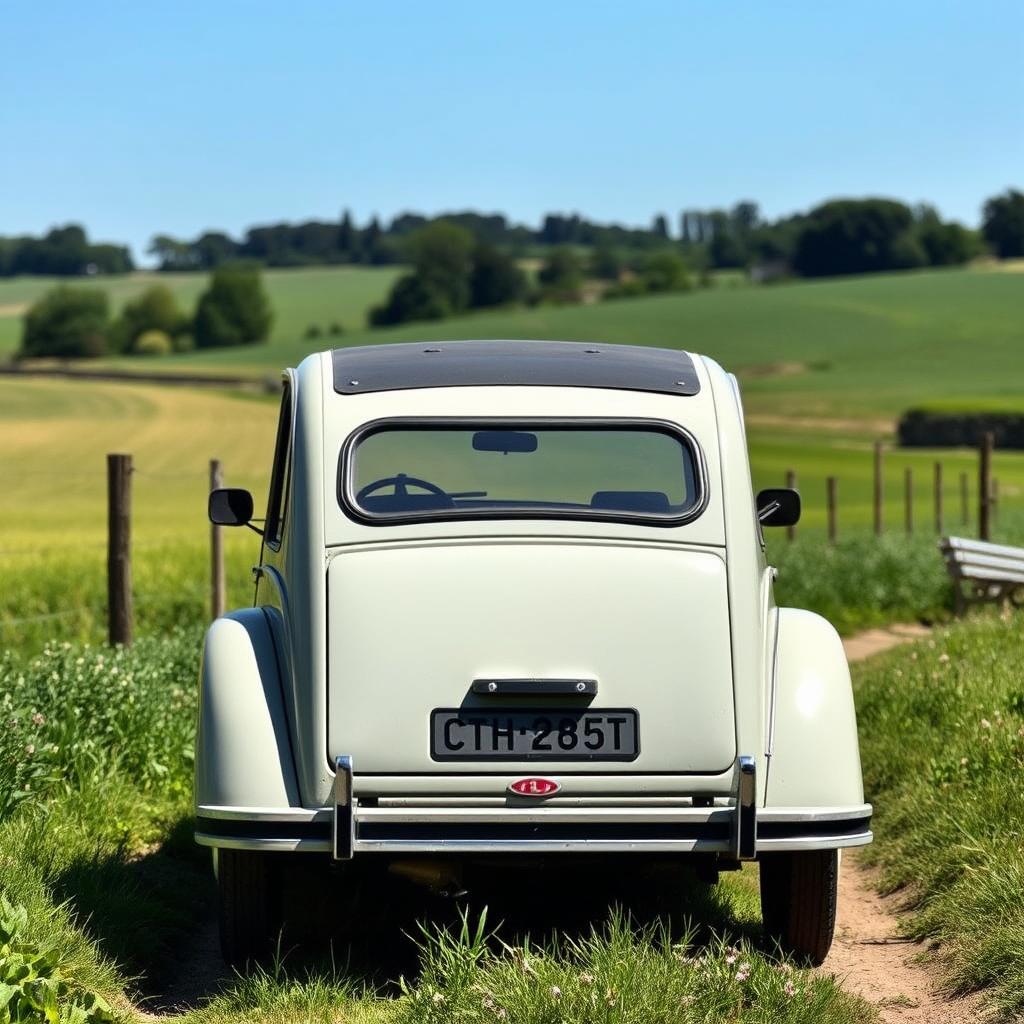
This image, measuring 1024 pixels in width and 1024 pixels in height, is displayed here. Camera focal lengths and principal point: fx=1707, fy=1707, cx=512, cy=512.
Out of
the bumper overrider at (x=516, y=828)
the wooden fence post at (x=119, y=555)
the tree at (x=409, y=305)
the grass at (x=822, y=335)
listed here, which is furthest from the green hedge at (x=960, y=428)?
the tree at (x=409, y=305)

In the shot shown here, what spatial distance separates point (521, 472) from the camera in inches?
239

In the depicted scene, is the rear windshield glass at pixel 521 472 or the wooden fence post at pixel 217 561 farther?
the wooden fence post at pixel 217 561

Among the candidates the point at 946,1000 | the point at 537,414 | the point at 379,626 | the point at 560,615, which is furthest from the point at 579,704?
the point at 946,1000

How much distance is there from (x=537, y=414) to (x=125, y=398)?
59.3 m

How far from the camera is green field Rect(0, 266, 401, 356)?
387ft

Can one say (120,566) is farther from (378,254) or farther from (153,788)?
(378,254)

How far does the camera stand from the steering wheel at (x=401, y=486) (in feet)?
18.9

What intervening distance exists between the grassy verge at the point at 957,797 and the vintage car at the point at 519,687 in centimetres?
57

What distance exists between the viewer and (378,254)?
6855 inches

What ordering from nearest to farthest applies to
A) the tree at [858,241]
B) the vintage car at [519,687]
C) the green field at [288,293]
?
the vintage car at [519,687], the green field at [288,293], the tree at [858,241]

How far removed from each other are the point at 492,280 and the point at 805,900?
12133 centimetres

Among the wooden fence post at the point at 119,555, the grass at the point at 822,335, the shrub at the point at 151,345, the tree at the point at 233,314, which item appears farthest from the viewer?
the tree at the point at 233,314

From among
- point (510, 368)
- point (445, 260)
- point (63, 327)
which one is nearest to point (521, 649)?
point (510, 368)

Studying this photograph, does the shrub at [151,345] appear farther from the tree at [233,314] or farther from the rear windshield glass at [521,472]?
the rear windshield glass at [521,472]
